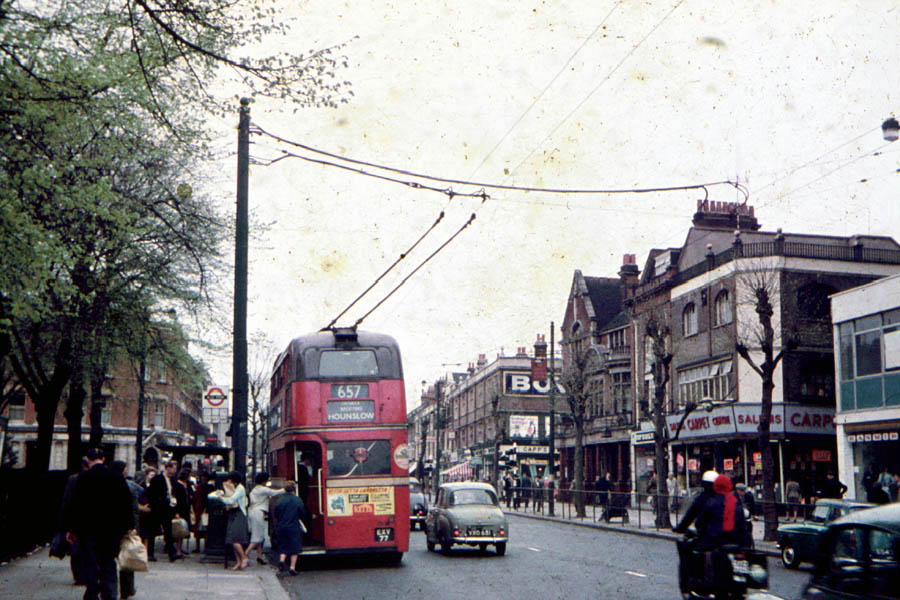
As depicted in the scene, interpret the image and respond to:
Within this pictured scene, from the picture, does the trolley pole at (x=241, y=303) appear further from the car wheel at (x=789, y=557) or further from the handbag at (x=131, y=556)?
the car wheel at (x=789, y=557)

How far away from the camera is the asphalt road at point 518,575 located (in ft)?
48.0

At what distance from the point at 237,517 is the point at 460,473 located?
76682mm

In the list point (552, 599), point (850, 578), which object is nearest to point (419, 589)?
point (552, 599)

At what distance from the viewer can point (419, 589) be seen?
15.3 metres

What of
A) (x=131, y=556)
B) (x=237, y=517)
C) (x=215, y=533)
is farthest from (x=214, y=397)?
(x=131, y=556)

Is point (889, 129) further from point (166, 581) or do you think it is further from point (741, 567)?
point (166, 581)

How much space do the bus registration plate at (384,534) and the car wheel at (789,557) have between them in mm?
7919

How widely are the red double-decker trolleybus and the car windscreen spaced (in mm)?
3987

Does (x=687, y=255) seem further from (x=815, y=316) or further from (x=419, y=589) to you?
(x=419, y=589)

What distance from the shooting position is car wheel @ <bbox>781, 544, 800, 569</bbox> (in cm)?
1997

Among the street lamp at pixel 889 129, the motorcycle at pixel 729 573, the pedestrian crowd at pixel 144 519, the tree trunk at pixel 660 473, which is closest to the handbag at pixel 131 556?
the pedestrian crowd at pixel 144 519

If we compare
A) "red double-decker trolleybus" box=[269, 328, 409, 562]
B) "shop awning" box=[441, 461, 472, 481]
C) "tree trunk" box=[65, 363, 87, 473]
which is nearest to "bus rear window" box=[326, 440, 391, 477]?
"red double-decker trolleybus" box=[269, 328, 409, 562]

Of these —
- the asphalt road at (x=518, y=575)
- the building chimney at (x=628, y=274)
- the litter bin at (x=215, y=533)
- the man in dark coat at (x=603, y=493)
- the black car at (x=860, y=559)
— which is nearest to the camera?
the black car at (x=860, y=559)

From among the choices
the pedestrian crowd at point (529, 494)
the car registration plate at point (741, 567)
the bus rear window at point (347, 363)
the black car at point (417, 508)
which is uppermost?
the bus rear window at point (347, 363)
